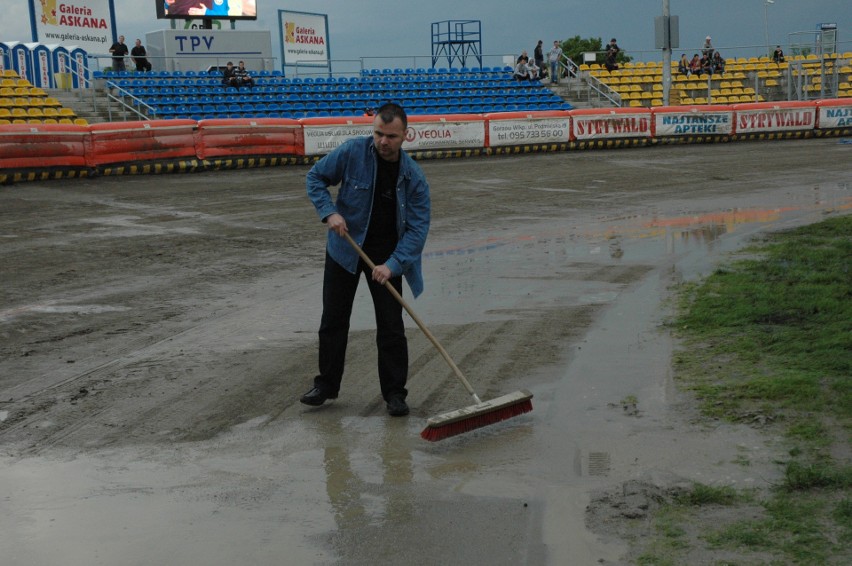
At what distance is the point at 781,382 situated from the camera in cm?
638

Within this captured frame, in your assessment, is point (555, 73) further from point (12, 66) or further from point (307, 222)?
point (307, 222)

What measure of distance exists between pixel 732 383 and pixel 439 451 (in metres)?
2.09

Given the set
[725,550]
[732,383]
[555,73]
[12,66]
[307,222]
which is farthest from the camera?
[555,73]

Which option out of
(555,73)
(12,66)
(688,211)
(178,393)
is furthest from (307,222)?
(555,73)

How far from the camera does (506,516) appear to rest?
4680 mm

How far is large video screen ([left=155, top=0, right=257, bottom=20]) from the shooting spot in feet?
124

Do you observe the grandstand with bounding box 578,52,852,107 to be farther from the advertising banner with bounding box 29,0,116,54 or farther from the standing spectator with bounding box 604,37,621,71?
the advertising banner with bounding box 29,0,116,54

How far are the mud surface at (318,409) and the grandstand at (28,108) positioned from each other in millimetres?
10842

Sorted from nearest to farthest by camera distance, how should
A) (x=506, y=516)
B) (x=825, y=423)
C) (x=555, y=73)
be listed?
(x=506, y=516) < (x=825, y=423) < (x=555, y=73)

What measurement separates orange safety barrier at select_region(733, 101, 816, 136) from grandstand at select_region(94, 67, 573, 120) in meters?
6.86

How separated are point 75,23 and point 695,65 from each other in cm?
2365

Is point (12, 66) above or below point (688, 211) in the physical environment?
above

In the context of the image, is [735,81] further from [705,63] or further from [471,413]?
[471,413]

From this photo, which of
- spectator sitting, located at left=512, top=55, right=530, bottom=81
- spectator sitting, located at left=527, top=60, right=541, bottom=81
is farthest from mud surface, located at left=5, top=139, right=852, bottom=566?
spectator sitting, located at left=527, top=60, right=541, bottom=81
